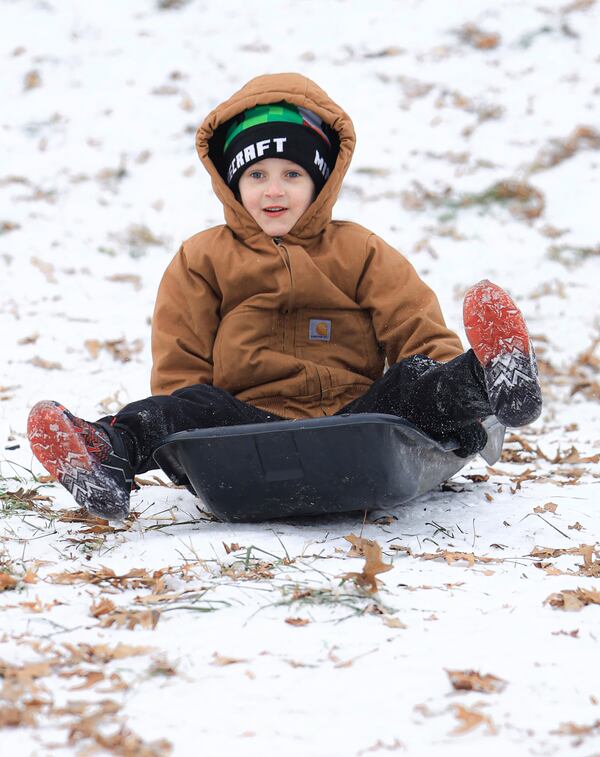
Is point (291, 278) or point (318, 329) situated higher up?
point (291, 278)

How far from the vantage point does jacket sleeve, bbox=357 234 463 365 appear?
11.1ft

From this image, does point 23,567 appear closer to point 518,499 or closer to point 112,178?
point 518,499

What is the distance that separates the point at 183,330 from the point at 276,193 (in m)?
0.62

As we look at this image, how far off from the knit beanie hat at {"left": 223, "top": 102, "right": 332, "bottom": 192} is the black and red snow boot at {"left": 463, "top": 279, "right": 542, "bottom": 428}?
1.12m

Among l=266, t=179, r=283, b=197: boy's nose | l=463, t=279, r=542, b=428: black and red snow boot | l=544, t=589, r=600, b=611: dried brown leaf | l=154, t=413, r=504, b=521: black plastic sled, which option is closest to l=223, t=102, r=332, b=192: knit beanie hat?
l=266, t=179, r=283, b=197: boy's nose

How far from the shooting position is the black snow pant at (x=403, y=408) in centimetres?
284

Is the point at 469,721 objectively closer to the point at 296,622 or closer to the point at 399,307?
the point at 296,622

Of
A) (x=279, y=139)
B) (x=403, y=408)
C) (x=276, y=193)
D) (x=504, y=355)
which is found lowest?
(x=403, y=408)

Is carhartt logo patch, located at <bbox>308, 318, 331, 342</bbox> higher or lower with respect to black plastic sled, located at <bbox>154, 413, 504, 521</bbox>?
higher

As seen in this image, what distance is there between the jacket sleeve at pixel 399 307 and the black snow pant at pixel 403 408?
0.30 m

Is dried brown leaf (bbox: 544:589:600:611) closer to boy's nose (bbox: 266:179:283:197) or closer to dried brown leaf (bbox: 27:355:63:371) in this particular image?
boy's nose (bbox: 266:179:283:197)

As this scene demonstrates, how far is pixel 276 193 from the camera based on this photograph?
347cm

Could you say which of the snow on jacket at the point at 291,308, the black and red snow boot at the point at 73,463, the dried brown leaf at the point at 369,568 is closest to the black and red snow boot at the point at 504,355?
the dried brown leaf at the point at 369,568

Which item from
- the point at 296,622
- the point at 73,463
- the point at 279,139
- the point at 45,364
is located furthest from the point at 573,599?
the point at 45,364
